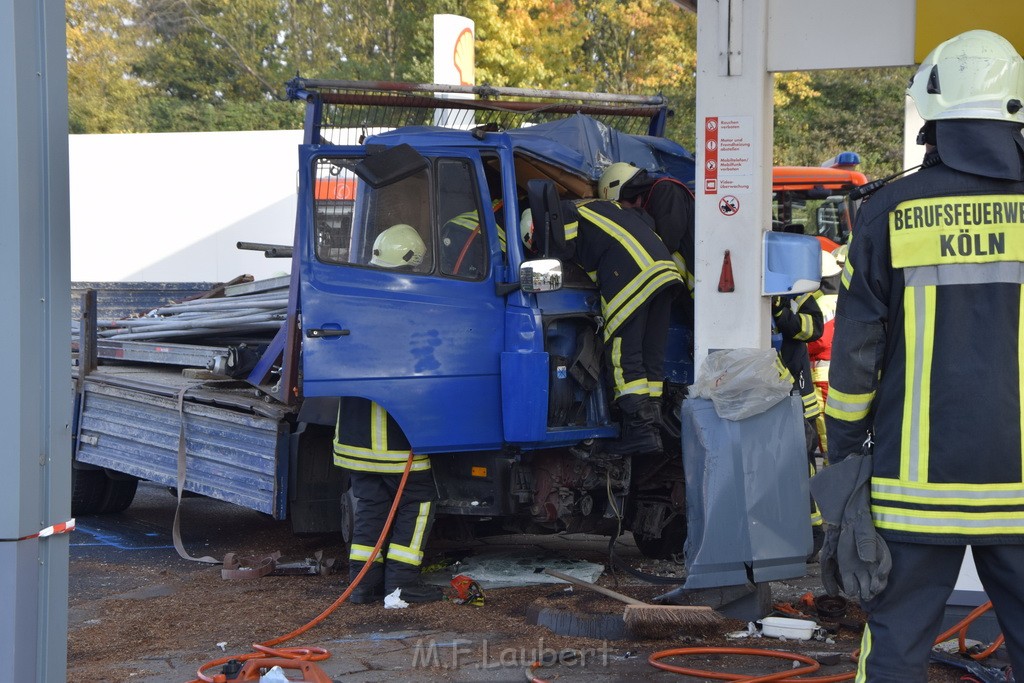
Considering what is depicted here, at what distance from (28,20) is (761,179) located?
347 cm

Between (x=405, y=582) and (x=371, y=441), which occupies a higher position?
(x=371, y=441)

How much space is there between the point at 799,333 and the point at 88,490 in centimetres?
503

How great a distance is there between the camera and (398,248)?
576 cm

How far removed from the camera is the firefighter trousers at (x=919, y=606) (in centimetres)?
293

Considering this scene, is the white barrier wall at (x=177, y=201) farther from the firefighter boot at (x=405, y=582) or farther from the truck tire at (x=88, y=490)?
the firefighter boot at (x=405, y=582)

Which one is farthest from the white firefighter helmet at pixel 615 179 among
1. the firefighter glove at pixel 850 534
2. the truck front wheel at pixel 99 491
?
the truck front wheel at pixel 99 491

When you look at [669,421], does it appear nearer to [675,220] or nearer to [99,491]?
[675,220]

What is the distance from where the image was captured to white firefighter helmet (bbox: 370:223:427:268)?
18.9 feet

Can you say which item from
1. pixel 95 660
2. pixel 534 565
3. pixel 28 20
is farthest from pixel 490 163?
pixel 28 20

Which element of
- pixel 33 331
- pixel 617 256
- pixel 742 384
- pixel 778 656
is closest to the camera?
pixel 33 331

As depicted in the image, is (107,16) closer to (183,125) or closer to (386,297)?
(183,125)

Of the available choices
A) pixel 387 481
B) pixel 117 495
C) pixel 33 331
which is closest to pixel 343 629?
pixel 387 481

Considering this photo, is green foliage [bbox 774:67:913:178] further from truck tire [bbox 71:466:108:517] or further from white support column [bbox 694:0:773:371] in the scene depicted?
white support column [bbox 694:0:773:371]

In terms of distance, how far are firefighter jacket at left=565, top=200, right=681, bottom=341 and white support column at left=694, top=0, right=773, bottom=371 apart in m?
0.27
